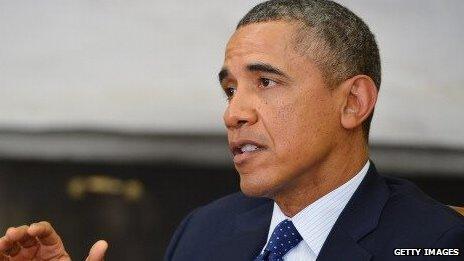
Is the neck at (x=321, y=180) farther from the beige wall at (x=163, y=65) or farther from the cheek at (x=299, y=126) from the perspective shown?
the beige wall at (x=163, y=65)

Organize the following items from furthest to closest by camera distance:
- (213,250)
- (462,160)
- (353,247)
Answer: (462,160) < (213,250) < (353,247)

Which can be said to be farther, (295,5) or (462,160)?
(462,160)

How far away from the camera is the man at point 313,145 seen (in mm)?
1428

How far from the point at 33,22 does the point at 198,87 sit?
1.79 feet

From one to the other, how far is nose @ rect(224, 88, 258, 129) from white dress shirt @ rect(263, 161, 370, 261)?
0.23 meters

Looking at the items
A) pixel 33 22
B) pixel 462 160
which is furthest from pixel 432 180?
pixel 33 22

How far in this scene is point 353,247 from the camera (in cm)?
142

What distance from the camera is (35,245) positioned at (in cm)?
143

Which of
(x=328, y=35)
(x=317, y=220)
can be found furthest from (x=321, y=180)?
(x=328, y=35)

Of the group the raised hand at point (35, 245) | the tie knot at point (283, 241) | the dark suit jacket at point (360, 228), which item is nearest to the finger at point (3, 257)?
the raised hand at point (35, 245)

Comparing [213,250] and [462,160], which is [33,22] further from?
[462,160]

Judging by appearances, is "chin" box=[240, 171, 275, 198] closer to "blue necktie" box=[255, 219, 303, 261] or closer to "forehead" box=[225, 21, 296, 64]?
"blue necktie" box=[255, 219, 303, 261]

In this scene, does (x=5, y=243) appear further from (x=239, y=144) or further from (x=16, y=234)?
(x=239, y=144)

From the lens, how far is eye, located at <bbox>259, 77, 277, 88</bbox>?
1463mm
